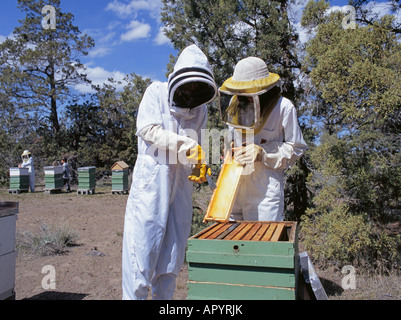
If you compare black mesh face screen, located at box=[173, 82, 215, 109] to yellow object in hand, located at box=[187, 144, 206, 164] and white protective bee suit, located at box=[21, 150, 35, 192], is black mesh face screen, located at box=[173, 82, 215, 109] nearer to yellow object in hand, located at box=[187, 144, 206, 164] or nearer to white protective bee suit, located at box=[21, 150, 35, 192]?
yellow object in hand, located at box=[187, 144, 206, 164]

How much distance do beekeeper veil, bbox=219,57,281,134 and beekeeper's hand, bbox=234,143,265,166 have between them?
0.53 ft

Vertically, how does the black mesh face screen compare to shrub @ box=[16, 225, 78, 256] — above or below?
above

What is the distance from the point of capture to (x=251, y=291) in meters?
1.59

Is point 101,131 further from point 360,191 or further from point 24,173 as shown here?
point 360,191

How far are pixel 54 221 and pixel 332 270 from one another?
6048mm

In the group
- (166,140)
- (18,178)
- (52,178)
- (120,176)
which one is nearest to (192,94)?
(166,140)

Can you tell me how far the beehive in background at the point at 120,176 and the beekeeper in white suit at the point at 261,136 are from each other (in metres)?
10.5

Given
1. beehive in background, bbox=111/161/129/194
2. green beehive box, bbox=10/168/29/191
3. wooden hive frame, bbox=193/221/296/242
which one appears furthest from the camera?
green beehive box, bbox=10/168/29/191

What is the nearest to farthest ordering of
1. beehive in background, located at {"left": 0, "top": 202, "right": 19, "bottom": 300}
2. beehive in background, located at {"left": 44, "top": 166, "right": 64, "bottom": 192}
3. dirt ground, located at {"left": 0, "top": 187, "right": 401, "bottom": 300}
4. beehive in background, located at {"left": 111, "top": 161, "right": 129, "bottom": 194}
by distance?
1. beehive in background, located at {"left": 0, "top": 202, "right": 19, "bottom": 300}
2. dirt ground, located at {"left": 0, "top": 187, "right": 401, "bottom": 300}
3. beehive in background, located at {"left": 111, "top": 161, "right": 129, "bottom": 194}
4. beehive in background, located at {"left": 44, "top": 166, "right": 64, "bottom": 192}

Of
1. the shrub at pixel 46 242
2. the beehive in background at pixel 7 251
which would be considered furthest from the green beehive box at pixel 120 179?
the beehive in background at pixel 7 251

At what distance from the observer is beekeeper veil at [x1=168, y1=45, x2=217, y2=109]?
2.24 meters

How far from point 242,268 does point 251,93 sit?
118 centimetres

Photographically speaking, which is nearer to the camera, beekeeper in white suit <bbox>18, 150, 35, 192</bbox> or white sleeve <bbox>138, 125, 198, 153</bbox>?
white sleeve <bbox>138, 125, 198, 153</bbox>

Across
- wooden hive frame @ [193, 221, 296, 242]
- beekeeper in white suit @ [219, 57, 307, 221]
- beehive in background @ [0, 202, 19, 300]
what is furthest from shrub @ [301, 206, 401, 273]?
beehive in background @ [0, 202, 19, 300]
